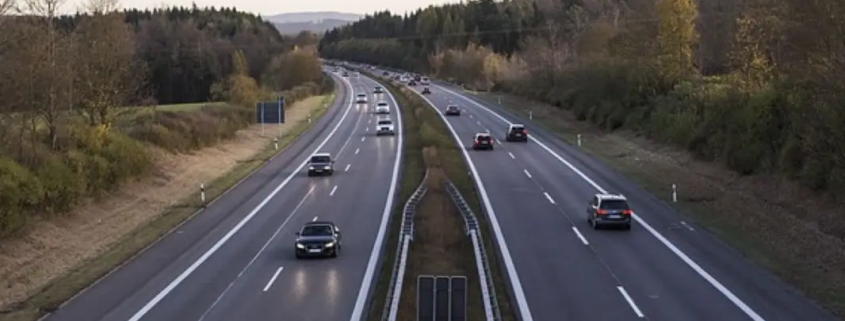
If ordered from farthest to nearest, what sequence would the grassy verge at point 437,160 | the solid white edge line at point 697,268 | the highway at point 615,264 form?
the grassy verge at point 437,160
the highway at point 615,264
the solid white edge line at point 697,268

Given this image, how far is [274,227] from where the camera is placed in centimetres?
3788

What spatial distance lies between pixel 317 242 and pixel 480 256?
5049mm

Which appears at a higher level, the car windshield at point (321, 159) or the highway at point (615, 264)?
the highway at point (615, 264)

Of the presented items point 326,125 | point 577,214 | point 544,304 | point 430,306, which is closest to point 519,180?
point 577,214

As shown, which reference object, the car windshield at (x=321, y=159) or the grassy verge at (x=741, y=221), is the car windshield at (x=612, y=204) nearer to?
the grassy verge at (x=741, y=221)

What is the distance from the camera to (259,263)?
30.8m

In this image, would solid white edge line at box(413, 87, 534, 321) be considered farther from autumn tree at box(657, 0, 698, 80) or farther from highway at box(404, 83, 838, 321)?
autumn tree at box(657, 0, 698, 80)

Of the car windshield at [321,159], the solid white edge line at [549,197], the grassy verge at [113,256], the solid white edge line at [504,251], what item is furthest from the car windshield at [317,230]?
the car windshield at [321,159]

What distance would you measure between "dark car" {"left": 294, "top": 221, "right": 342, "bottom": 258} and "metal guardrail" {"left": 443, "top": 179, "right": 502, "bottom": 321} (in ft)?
13.3

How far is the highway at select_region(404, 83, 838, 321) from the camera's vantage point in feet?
77.4

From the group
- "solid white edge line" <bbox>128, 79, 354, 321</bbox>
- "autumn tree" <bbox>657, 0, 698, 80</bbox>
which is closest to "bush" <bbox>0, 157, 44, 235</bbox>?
"solid white edge line" <bbox>128, 79, 354, 321</bbox>

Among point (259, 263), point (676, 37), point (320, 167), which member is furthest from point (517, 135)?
point (259, 263)

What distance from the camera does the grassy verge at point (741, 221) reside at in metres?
26.6

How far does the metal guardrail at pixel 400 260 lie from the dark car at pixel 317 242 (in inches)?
73.8
